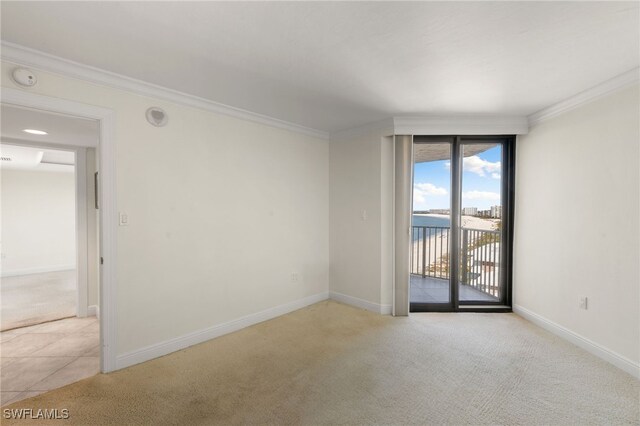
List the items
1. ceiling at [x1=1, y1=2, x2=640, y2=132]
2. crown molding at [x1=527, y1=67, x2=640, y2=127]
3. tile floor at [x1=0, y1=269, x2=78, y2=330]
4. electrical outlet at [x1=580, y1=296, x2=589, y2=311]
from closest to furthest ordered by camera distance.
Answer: ceiling at [x1=1, y1=2, x2=640, y2=132]
crown molding at [x1=527, y1=67, x2=640, y2=127]
electrical outlet at [x1=580, y1=296, x2=589, y2=311]
tile floor at [x1=0, y1=269, x2=78, y2=330]

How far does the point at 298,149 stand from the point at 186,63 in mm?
1874

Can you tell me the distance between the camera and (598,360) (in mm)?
2502

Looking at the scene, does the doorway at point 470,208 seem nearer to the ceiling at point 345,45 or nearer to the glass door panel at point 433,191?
the glass door panel at point 433,191

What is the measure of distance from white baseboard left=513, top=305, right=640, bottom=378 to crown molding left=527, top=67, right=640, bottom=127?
2.31 meters

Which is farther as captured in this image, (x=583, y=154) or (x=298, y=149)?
(x=298, y=149)

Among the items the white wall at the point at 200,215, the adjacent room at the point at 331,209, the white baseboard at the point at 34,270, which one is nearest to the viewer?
the adjacent room at the point at 331,209

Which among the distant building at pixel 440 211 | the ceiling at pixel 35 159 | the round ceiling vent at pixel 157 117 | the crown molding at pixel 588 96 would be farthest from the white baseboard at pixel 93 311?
the crown molding at pixel 588 96

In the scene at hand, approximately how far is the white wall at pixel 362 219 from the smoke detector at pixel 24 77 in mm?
3142

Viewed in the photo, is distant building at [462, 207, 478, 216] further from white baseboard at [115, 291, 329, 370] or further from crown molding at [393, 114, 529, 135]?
white baseboard at [115, 291, 329, 370]

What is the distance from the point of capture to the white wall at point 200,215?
241 centimetres

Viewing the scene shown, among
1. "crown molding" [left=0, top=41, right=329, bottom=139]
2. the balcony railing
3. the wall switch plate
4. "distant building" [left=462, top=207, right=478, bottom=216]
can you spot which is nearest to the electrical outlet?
the balcony railing

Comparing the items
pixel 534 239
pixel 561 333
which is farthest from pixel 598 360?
pixel 534 239

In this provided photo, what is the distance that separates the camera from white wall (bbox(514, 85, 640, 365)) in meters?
2.35

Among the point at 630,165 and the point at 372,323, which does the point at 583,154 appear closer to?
the point at 630,165
